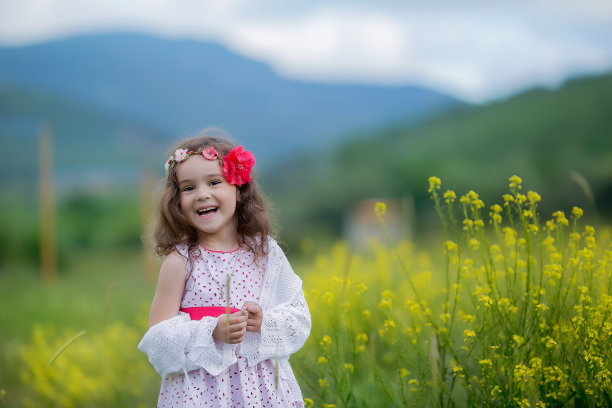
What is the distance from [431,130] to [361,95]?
2601 cm

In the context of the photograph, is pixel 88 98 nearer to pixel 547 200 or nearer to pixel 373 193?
pixel 373 193

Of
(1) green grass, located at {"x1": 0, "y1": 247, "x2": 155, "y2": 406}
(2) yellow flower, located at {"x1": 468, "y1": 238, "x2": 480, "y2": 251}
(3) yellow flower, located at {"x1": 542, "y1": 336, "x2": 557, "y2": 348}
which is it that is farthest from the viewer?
(1) green grass, located at {"x1": 0, "y1": 247, "x2": 155, "y2": 406}

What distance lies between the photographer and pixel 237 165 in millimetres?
2512

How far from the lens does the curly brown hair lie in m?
2.49

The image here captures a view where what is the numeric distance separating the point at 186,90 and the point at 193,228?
49.2 meters

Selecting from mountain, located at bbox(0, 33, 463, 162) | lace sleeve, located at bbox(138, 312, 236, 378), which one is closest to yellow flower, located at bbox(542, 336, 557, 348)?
Answer: lace sleeve, located at bbox(138, 312, 236, 378)

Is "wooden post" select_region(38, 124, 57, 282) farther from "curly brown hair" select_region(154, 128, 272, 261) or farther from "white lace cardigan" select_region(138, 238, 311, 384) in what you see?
"white lace cardigan" select_region(138, 238, 311, 384)

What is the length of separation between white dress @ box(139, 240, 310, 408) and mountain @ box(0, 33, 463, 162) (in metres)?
34.8

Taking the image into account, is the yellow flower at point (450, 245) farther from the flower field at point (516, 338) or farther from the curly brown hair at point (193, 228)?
the curly brown hair at point (193, 228)

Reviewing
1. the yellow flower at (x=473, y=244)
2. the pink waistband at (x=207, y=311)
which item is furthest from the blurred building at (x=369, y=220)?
the pink waistband at (x=207, y=311)

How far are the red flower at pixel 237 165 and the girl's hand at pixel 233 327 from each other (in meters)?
0.59

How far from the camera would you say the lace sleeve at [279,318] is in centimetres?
234

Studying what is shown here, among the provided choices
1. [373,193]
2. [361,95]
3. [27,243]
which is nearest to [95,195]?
[27,243]

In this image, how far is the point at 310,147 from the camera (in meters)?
30.1
